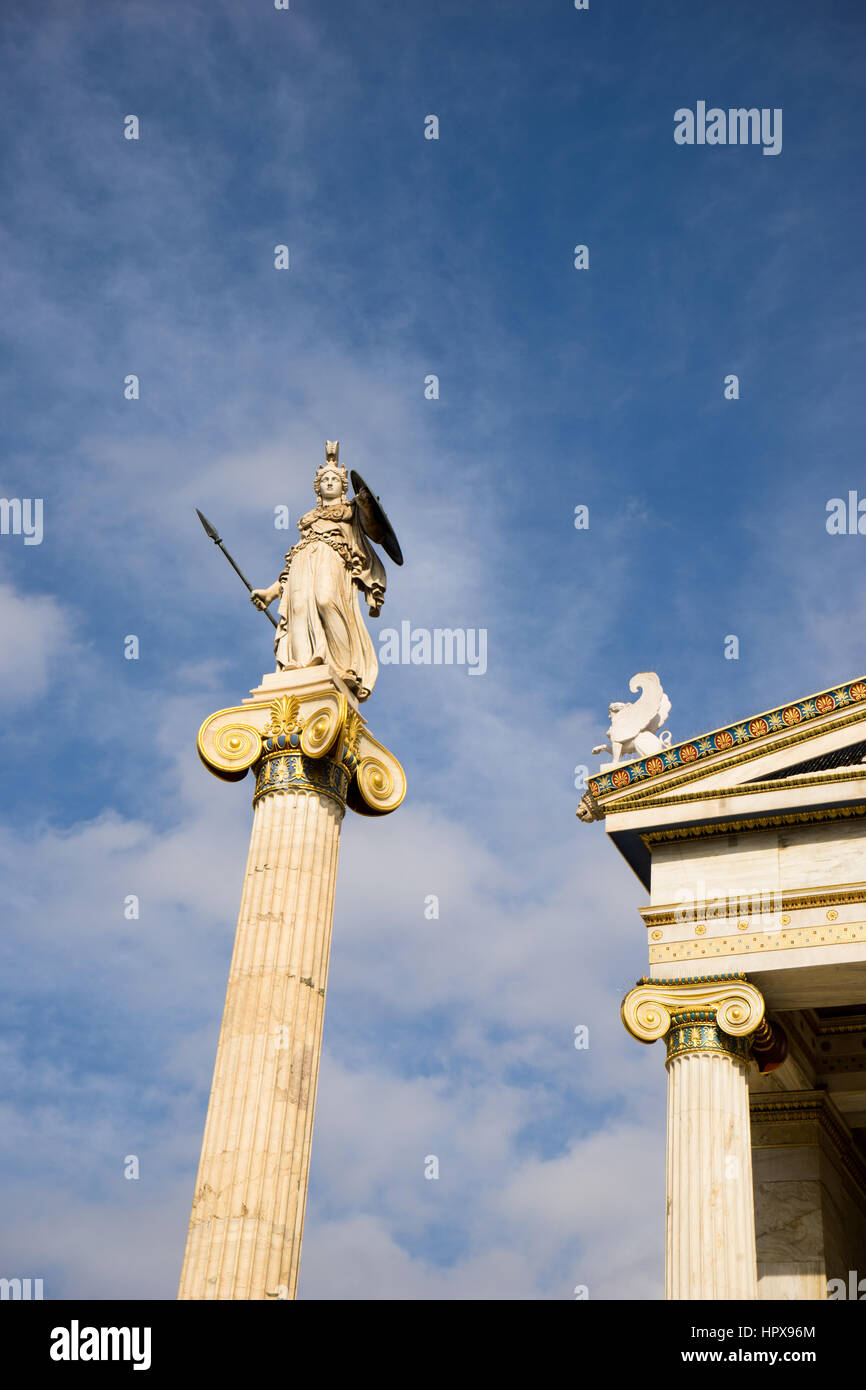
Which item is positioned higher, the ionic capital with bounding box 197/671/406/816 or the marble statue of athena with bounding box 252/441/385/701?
the marble statue of athena with bounding box 252/441/385/701

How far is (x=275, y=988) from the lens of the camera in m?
17.5

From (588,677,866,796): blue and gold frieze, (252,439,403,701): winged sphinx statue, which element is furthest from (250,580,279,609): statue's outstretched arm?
(588,677,866,796): blue and gold frieze

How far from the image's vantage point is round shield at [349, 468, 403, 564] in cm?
2128

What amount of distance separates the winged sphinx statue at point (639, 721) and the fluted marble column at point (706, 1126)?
4054 mm

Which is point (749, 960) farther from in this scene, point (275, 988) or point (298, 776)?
point (275, 988)

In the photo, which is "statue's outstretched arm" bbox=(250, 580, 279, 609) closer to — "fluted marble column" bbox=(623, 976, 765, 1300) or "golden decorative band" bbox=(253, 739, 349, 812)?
"golden decorative band" bbox=(253, 739, 349, 812)

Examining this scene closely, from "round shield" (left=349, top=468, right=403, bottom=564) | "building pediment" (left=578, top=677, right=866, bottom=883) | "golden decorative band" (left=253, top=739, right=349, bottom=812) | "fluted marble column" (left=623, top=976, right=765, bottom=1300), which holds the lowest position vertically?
"fluted marble column" (left=623, top=976, right=765, bottom=1300)

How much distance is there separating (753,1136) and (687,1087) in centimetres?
506

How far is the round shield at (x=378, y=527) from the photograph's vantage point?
2128 centimetres

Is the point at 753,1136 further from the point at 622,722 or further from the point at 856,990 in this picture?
the point at 622,722

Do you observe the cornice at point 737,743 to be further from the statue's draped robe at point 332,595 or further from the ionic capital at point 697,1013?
the statue's draped robe at point 332,595

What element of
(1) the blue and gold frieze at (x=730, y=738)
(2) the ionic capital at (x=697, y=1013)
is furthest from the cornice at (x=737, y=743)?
(2) the ionic capital at (x=697, y=1013)

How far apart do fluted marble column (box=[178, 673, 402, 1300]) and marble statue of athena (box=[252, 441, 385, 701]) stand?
31.0 inches
